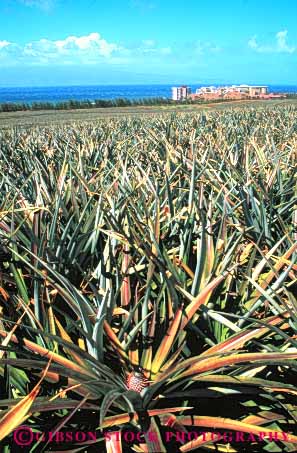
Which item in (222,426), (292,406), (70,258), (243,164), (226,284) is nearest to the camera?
(222,426)

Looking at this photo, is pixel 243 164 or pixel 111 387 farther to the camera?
pixel 243 164

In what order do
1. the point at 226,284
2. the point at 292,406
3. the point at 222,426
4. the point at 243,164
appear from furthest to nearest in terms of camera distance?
the point at 243,164
the point at 226,284
the point at 292,406
the point at 222,426

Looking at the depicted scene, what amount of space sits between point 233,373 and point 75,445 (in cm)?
43

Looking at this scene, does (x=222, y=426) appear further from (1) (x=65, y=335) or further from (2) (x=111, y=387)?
(1) (x=65, y=335)

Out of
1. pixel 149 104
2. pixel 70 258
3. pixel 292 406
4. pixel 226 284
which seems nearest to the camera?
pixel 292 406

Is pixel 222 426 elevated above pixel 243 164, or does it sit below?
below

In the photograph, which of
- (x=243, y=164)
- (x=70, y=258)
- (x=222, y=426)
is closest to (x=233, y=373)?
(x=222, y=426)

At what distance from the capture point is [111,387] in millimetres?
1111

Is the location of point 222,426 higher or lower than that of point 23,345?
lower

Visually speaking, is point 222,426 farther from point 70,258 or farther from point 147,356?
point 70,258

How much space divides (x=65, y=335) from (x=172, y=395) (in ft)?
1.13

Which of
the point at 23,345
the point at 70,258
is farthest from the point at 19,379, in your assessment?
the point at 70,258

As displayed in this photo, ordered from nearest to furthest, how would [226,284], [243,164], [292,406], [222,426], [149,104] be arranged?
[222,426] → [292,406] → [226,284] → [243,164] → [149,104]

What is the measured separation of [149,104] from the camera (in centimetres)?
4156
